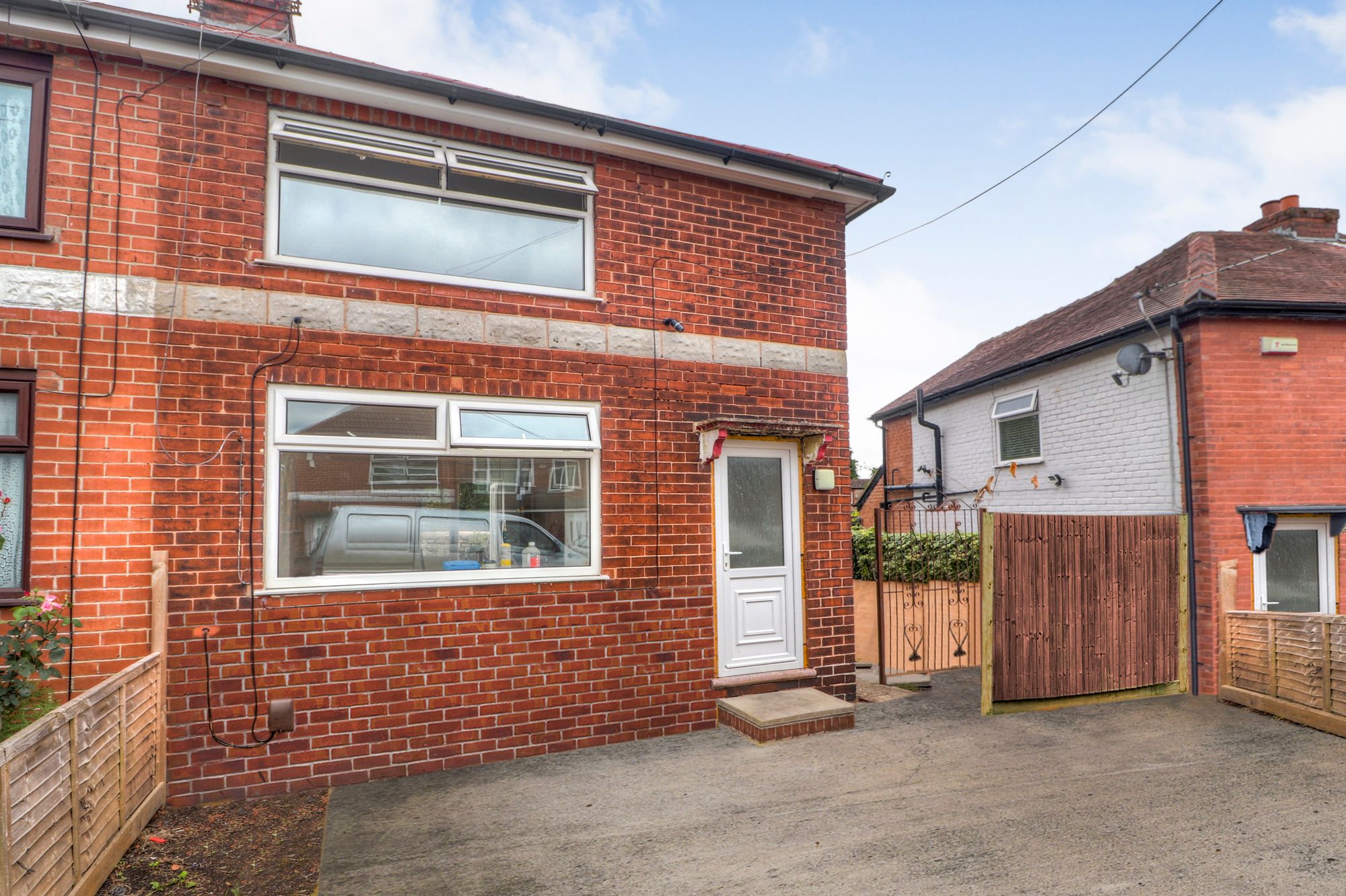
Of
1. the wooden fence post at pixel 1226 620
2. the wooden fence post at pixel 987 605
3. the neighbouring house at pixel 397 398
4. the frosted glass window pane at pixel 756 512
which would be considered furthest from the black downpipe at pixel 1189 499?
the frosted glass window pane at pixel 756 512

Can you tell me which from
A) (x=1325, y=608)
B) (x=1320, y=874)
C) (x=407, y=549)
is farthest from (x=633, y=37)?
(x=1325, y=608)

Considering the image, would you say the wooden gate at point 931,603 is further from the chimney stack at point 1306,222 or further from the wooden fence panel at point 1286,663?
the chimney stack at point 1306,222

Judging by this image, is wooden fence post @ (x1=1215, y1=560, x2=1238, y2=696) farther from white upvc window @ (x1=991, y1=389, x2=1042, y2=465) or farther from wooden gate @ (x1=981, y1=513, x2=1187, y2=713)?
white upvc window @ (x1=991, y1=389, x2=1042, y2=465)

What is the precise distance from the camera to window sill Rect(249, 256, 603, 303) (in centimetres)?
492

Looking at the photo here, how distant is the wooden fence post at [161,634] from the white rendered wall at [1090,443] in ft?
28.9

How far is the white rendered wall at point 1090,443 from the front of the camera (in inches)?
301

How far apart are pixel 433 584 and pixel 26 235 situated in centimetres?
321

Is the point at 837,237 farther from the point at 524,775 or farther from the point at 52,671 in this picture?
the point at 52,671

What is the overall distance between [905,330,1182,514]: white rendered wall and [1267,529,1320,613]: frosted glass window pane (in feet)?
3.27

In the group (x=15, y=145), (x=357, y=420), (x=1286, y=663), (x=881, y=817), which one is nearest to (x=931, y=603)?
(x=1286, y=663)

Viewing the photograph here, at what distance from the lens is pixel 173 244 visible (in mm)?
4656

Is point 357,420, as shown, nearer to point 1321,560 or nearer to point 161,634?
point 161,634

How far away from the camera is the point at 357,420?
16.5ft

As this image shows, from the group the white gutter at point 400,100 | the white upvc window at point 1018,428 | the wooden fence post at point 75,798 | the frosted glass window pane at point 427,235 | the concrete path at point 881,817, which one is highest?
the white gutter at point 400,100
